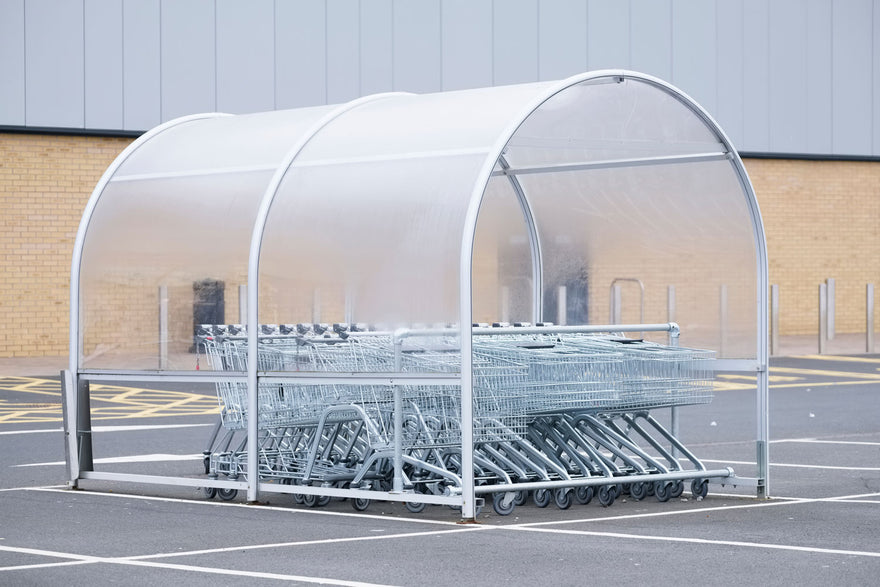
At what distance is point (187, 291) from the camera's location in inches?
390

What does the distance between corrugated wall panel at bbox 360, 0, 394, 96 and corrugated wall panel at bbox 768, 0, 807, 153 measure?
7631 mm

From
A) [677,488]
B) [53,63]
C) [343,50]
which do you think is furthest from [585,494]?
[343,50]

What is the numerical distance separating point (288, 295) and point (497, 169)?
3.08 metres

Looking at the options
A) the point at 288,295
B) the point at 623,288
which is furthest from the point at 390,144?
the point at 623,288

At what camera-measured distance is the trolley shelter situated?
28.4 ft

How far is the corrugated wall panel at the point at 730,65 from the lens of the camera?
27.2 metres

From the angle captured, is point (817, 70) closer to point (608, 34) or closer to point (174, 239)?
point (608, 34)

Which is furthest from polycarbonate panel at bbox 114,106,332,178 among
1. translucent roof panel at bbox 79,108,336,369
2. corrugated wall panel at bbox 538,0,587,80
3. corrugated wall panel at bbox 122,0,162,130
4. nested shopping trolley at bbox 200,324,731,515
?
corrugated wall panel at bbox 538,0,587,80

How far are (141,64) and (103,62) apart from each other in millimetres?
585

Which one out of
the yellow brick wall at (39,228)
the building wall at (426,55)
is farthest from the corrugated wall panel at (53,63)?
the yellow brick wall at (39,228)

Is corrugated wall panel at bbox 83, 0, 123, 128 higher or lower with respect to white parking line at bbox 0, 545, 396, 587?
higher

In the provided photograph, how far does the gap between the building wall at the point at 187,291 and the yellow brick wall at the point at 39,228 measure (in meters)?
0.02

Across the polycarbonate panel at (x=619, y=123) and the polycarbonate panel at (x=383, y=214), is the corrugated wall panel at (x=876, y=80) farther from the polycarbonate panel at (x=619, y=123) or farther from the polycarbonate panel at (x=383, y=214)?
the polycarbonate panel at (x=383, y=214)

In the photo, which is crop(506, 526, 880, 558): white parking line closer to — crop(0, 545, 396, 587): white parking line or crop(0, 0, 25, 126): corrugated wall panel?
crop(0, 545, 396, 587): white parking line
